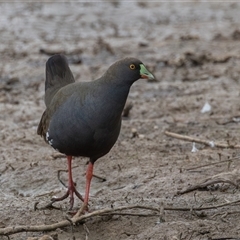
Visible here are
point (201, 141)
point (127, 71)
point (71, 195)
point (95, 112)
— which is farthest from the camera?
point (201, 141)

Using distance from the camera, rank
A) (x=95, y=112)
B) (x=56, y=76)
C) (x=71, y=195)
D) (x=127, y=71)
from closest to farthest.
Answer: (x=95, y=112)
(x=127, y=71)
(x=71, y=195)
(x=56, y=76)

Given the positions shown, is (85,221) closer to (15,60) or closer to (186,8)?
(15,60)

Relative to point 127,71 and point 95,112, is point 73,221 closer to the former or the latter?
point 95,112

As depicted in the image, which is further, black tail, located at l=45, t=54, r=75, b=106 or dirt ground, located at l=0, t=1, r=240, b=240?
black tail, located at l=45, t=54, r=75, b=106

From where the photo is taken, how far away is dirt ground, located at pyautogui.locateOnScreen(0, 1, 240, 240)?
20.5 ft

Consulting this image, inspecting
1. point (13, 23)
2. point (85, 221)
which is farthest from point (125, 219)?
point (13, 23)

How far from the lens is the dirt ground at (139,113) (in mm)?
6250

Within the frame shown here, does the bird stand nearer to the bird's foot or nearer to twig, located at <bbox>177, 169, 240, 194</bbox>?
the bird's foot

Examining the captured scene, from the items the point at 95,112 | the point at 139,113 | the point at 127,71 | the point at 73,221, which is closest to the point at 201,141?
the point at 139,113

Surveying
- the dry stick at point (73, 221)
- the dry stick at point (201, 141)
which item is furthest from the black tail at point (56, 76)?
the dry stick at point (73, 221)

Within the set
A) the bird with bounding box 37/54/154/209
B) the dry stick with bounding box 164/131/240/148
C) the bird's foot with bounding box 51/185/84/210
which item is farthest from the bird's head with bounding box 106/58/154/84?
the dry stick with bounding box 164/131/240/148

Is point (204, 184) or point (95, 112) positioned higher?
point (95, 112)

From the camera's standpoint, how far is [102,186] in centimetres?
735

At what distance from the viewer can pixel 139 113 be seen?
33.1 ft
